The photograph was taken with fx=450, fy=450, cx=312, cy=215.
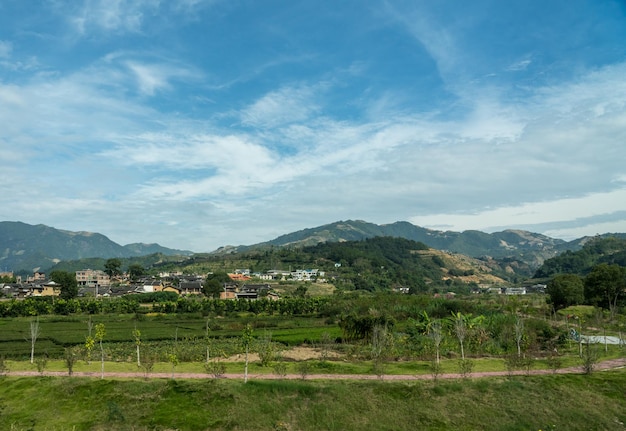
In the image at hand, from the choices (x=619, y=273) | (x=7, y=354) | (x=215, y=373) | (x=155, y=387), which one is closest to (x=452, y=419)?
(x=215, y=373)

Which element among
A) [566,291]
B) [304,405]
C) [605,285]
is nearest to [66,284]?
[304,405]

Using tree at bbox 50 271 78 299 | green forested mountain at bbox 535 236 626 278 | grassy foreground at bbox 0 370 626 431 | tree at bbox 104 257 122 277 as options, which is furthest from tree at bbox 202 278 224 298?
green forested mountain at bbox 535 236 626 278

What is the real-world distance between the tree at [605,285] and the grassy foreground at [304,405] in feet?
144

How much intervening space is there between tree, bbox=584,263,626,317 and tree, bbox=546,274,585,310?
4.36 feet

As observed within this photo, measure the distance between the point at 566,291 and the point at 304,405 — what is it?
51813 mm

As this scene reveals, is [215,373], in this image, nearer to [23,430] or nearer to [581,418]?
[23,430]

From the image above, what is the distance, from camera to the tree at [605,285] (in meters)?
59.8

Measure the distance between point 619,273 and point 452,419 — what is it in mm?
52988

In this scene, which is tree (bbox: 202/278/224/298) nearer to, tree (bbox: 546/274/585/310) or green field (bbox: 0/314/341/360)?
green field (bbox: 0/314/341/360)

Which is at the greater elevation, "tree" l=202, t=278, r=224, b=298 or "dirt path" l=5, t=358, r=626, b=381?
"tree" l=202, t=278, r=224, b=298

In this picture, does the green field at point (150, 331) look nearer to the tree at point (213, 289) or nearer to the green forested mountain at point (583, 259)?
the tree at point (213, 289)

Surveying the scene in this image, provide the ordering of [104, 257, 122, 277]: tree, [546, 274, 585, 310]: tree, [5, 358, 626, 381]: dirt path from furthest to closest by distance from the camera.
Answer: [104, 257, 122, 277]: tree
[546, 274, 585, 310]: tree
[5, 358, 626, 381]: dirt path

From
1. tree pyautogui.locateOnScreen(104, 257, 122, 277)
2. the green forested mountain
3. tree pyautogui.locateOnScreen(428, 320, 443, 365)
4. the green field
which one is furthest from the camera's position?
the green forested mountain

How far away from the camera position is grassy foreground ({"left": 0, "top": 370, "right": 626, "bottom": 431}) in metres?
19.1
